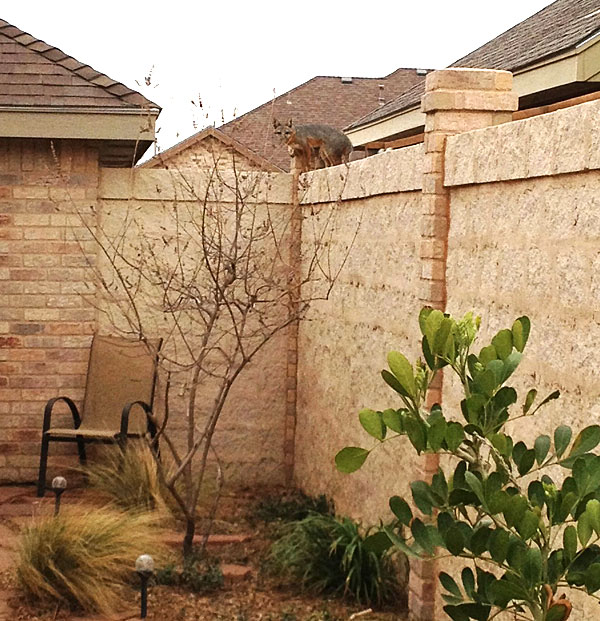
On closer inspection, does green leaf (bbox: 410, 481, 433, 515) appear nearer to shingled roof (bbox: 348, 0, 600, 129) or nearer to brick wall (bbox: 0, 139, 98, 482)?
shingled roof (bbox: 348, 0, 600, 129)

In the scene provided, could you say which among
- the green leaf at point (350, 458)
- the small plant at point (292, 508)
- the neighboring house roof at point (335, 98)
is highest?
the neighboring house roof at point (335, 98)

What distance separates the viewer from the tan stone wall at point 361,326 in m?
6.05

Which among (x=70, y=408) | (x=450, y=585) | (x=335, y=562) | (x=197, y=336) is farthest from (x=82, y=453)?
(x=450, y=585)

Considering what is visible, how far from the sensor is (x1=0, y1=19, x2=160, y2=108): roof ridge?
8.16 metres

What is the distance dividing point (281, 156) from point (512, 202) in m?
17.9

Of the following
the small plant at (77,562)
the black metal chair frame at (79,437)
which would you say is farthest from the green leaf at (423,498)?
the black metal chair frame at (79,437)

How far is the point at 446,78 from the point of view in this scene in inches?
211

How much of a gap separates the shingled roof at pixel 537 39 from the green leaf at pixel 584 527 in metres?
4.97

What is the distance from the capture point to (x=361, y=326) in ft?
22.6

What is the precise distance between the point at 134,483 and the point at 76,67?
3056 millimetres

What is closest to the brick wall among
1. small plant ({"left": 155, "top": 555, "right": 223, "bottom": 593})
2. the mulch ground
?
the mulch ground

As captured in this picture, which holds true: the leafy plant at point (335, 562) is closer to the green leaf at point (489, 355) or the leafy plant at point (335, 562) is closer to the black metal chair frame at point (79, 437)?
the black metal chair frame at point (79, 437)

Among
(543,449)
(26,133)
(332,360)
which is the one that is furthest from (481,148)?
(26,133)

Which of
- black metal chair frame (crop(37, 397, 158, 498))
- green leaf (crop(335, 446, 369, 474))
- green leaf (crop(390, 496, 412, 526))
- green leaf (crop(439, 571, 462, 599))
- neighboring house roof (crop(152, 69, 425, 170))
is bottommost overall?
black metal chair frame (crop(37, 397, 158, 498))
